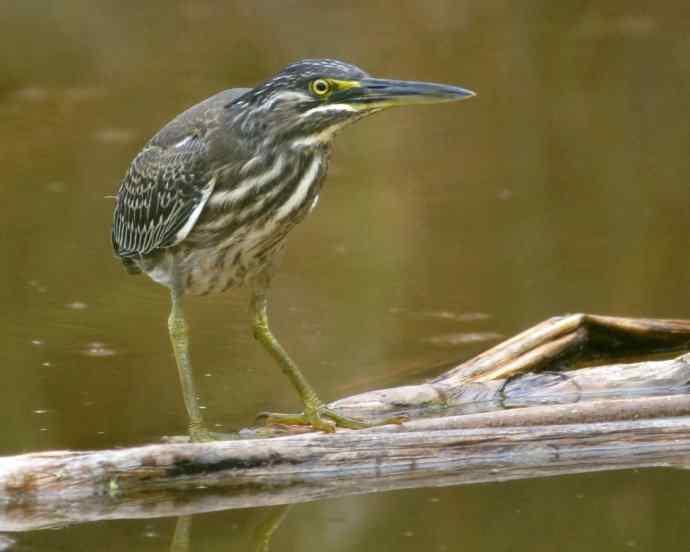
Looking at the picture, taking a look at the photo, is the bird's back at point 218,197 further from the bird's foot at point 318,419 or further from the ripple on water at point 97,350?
the ripple on water at point 97,350

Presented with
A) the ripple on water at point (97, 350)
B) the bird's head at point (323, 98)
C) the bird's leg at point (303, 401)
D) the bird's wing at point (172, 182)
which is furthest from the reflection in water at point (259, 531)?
the ripple on water at point (97, 350)

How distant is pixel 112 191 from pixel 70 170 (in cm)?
61

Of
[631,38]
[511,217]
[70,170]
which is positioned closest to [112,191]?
[70,170]

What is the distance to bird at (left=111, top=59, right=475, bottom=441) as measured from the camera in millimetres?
6355

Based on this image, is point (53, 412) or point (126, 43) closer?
point (53, 412)

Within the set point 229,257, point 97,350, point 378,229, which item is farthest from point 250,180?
point 378,229

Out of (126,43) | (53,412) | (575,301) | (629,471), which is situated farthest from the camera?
(126,43)

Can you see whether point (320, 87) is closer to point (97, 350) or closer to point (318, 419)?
point (318, 419)

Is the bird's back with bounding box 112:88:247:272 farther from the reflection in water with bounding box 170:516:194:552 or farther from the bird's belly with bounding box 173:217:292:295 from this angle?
the reflection in water with bounding box 170:516:194:552

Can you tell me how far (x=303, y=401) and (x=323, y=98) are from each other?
1386 millimetres

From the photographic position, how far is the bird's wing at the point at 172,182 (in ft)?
21.9

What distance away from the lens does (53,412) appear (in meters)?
6.93

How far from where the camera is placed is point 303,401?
695 cm

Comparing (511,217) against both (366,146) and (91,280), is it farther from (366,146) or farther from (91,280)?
(91,280)
